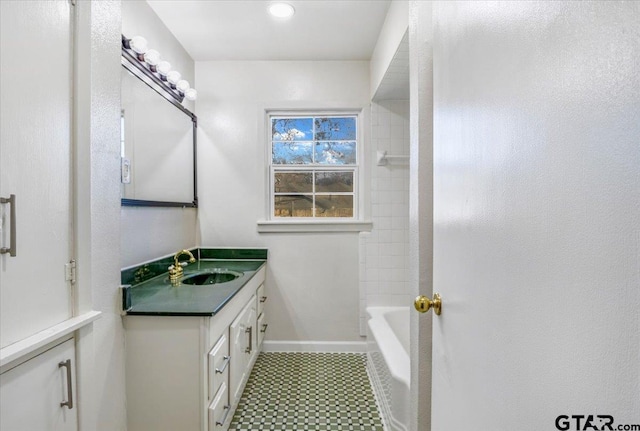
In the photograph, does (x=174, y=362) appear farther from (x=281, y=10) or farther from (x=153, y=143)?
(x=281, y=10)

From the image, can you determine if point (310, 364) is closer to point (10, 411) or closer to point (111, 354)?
point (111, 354)

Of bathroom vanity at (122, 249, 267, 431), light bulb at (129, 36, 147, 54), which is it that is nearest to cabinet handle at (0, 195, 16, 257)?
bathroom vanity at (122, 249, 267, 431)

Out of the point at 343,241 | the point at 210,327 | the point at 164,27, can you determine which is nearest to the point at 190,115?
the point at 164,27

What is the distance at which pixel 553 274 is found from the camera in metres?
0.43

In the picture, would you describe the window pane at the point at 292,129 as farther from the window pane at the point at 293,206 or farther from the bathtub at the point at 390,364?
the bathtub at the point at 390,364

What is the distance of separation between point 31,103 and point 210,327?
1045 millimetres

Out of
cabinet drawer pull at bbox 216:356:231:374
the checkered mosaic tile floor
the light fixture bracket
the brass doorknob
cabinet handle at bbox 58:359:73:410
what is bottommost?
the checkered mosaic tile floor

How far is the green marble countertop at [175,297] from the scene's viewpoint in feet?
4.76

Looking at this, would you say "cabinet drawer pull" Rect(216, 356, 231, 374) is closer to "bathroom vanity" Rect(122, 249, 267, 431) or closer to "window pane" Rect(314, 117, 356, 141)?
"bathroom vanity" Rect(122, 249, 267, 431)

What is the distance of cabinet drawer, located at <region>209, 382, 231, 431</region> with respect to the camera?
60.1 inches

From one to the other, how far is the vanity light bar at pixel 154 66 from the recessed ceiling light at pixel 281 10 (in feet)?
2.47

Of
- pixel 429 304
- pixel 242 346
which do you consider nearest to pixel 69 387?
pixel 242 346

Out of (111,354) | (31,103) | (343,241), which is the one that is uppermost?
(31,103)

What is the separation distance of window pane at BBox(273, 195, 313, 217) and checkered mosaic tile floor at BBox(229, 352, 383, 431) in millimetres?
1197
